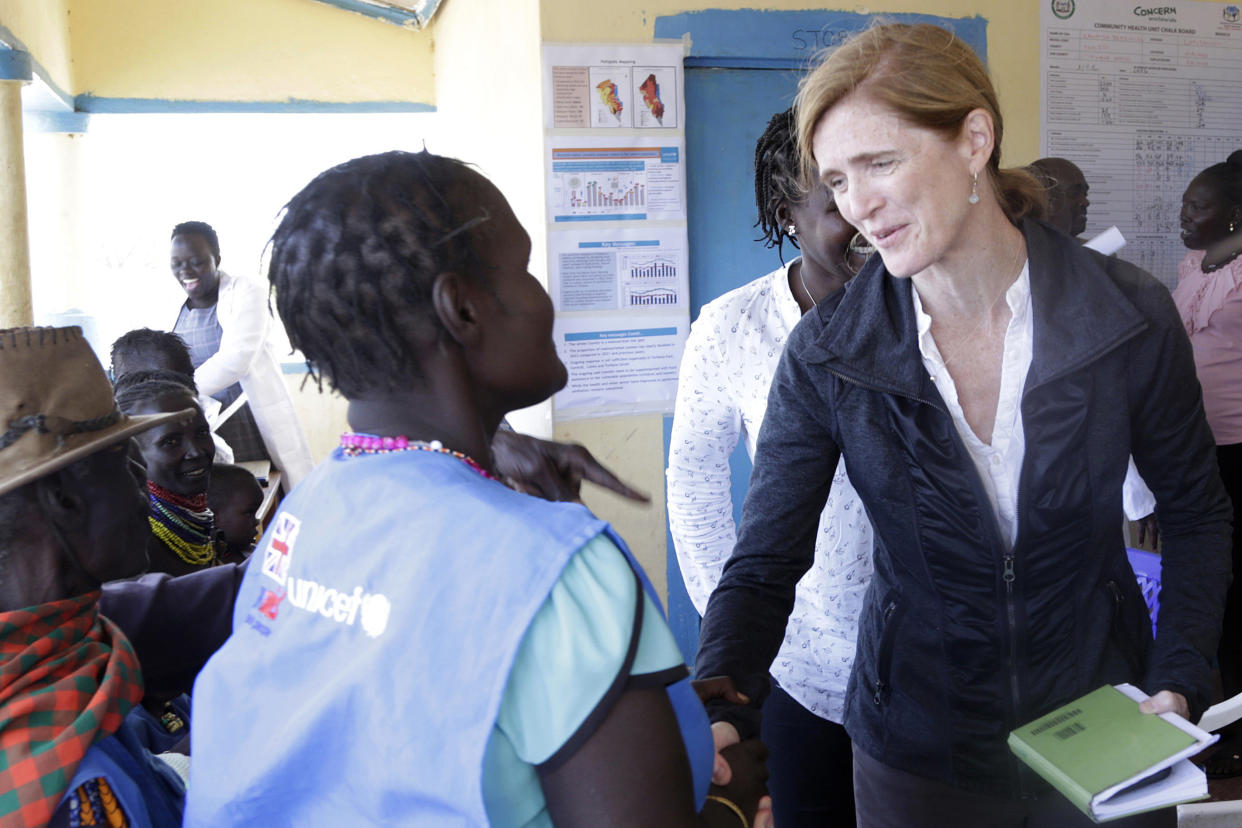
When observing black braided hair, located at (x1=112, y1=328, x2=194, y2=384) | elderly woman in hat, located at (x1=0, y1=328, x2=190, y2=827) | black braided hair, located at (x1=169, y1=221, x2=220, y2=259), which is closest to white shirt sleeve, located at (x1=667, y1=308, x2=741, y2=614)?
elderly woman in hat, located at (x1=0, y1=328, x2=190, y2=827)

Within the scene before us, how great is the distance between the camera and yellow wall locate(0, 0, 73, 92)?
446 centimetres

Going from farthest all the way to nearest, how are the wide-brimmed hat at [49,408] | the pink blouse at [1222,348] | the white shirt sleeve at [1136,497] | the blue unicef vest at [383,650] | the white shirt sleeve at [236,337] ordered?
1. the white shirt sleeve at [236,337]
2. the pink blouse at [1222,348]
3. the white shirt sleeve at [1136,497]
4. the wide-brimmed hat at [49,408]
5. the blue unicef vest at [383,650]

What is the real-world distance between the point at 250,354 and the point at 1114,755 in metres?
4.30

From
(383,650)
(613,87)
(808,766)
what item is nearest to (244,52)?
(613,87)

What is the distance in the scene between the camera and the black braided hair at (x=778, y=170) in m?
1.96

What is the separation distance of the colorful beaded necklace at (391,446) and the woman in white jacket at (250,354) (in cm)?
411

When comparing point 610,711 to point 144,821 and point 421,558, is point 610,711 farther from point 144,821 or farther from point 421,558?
point 144,821

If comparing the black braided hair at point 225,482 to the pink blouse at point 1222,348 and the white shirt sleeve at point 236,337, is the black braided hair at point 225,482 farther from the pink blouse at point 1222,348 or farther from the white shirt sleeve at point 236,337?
the pink blouse at point 1222,348

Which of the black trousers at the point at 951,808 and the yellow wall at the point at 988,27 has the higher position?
the yellow wall at the point at 988,27

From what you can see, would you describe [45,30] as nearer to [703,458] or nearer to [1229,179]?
[703,458]

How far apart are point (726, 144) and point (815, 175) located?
5.82ft

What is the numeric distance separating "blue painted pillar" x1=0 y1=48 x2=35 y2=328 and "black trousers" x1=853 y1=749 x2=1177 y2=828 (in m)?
4.30

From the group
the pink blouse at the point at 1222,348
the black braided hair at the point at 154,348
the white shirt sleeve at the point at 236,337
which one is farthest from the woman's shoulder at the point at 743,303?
the white shirt sleeve at the point at 236,337

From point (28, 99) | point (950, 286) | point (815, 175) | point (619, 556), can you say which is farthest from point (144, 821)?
point (28, 99)
